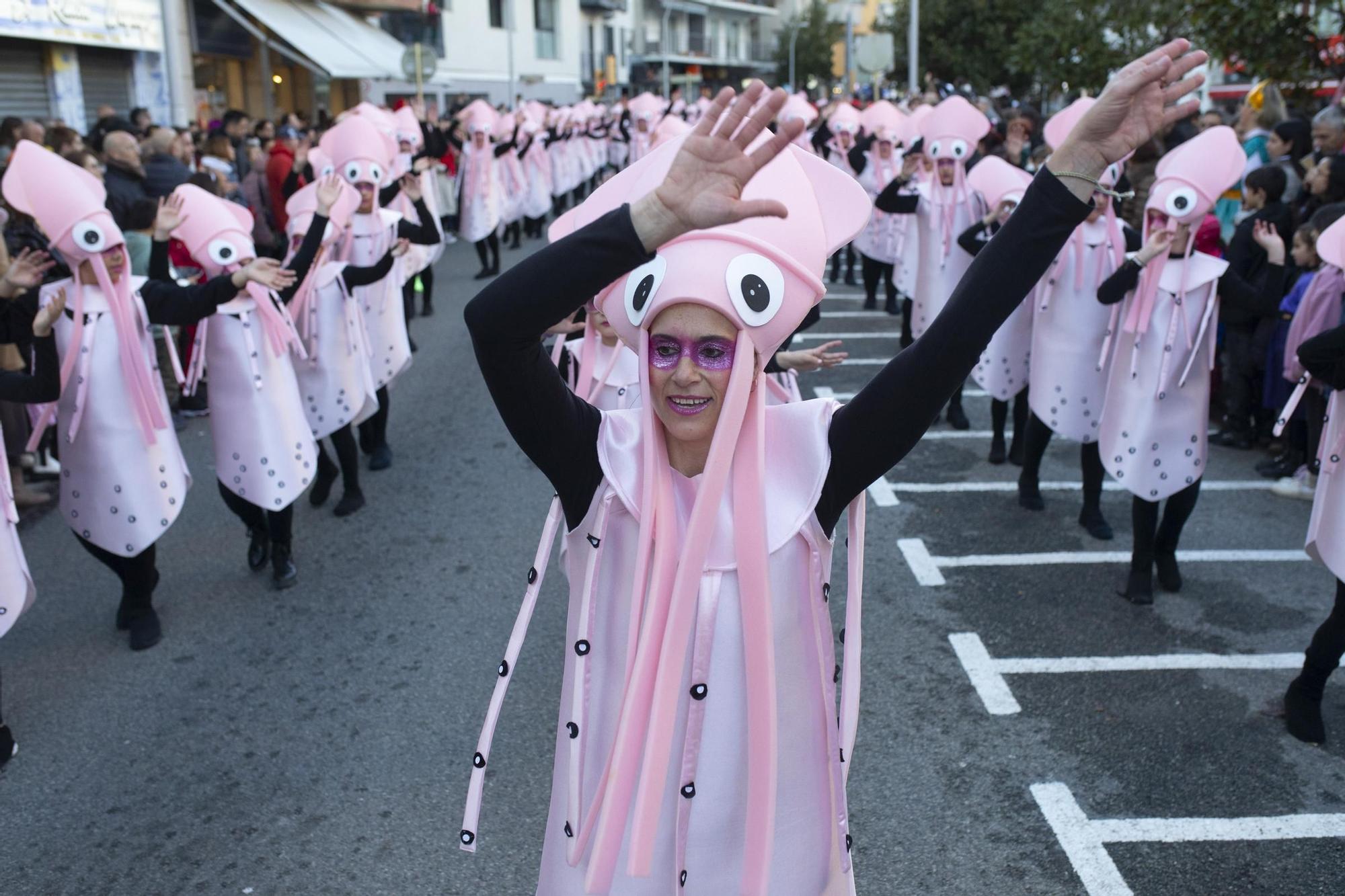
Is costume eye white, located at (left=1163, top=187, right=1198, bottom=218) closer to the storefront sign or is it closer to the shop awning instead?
the storefront sign

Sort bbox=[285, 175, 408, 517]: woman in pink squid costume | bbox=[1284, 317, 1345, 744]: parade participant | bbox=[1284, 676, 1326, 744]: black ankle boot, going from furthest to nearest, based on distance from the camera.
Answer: bbox=[285, 175, 408, 517]: woman in pink squid costume → bbox=[1284, 676, 1326, 744]: black ankle boot → bbox=[1284, 317, 1345, 744]: parade participant

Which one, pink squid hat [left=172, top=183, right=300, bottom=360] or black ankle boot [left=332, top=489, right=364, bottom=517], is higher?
pink squid hat [left=172, top=183, right=300, bottom=360]

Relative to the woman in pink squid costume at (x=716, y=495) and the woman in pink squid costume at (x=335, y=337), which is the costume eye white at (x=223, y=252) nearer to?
the woman in pink squid costume at (x=335, y=337)

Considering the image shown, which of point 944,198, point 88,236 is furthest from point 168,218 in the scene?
point 944,198

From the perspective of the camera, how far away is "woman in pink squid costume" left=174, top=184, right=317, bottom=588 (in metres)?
5.25

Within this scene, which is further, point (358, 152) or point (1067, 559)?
point (358, 152)

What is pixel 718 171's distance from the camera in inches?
65.1

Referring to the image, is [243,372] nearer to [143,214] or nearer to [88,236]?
[88,236]

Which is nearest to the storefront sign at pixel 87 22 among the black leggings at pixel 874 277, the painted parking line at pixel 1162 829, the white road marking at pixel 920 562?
the black leggings at pixel 874 277

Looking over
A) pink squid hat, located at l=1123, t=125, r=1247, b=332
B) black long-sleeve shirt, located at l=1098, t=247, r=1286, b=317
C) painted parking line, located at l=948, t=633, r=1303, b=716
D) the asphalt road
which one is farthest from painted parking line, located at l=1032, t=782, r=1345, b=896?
pink squid hat, located at l=1123, t=125, r=1247, b=332

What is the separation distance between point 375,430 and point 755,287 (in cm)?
603

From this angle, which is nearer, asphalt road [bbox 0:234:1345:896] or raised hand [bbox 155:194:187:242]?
asphalt road [bbox 0:234:1345:896]

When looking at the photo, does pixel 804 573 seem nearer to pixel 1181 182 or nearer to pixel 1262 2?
pixel 1181 182

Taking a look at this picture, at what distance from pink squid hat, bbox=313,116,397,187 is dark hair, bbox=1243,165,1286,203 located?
501cm
